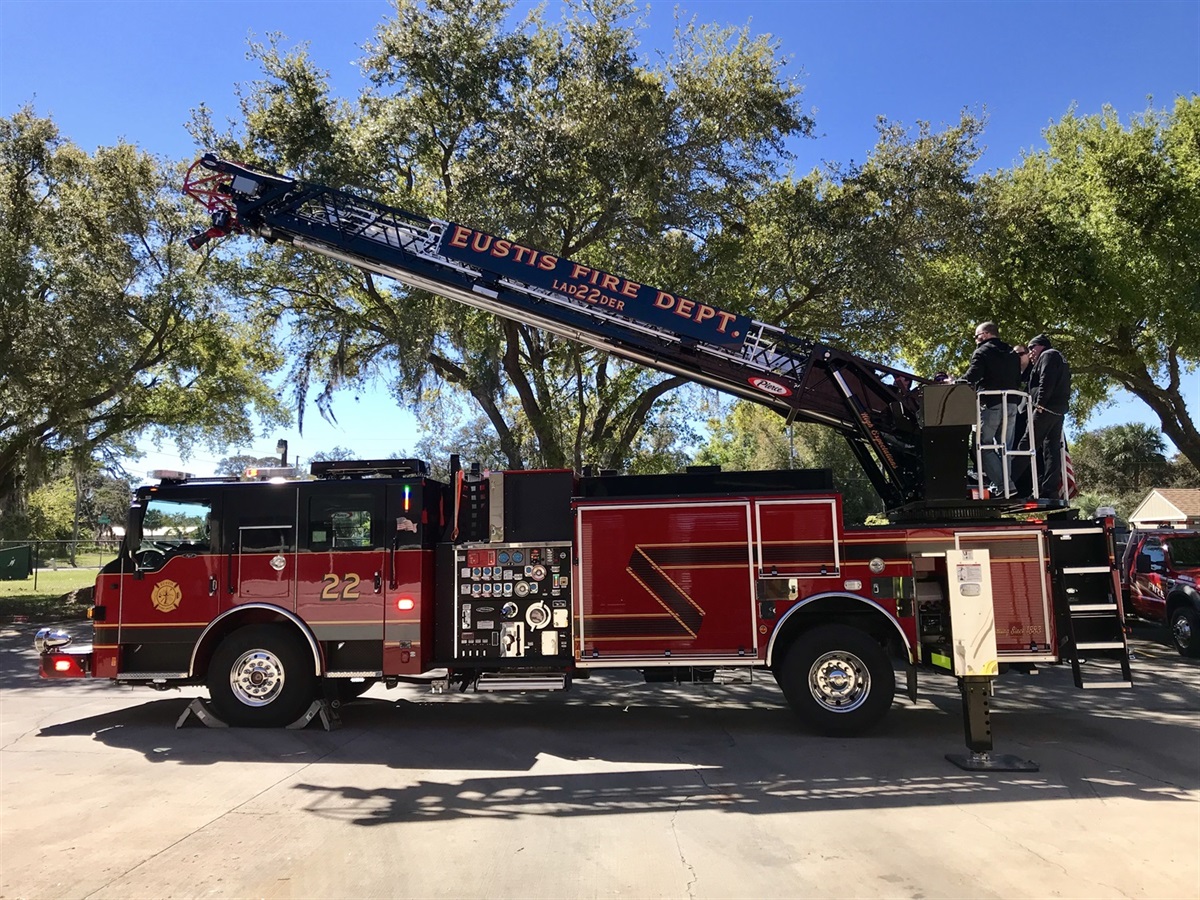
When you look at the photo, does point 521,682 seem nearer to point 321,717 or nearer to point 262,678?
point 321,717

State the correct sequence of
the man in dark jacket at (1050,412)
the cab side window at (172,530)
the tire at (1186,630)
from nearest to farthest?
the man in dark jacket at (1050,412)
the cab side window at (172,530)
the tire at (1186,630)

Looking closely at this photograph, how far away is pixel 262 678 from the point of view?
7996mm

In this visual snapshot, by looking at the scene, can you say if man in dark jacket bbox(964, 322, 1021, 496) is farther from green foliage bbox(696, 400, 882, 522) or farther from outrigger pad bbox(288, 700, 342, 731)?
green foliage bbox(696, 400, 882, 522)

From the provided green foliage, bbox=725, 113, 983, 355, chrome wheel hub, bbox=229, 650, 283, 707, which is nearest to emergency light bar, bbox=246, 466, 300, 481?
chrome wheel hub, bbox=229, 650, 283, 707

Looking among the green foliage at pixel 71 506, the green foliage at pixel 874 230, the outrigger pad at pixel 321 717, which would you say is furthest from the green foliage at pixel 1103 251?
the green foliage at pixel 71 506

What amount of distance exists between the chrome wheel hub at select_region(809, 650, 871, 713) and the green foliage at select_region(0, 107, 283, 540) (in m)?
14.0

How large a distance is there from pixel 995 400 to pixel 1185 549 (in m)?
7.89

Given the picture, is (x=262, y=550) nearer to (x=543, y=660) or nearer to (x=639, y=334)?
(x=543, y=660)

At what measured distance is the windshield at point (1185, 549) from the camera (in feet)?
43.1

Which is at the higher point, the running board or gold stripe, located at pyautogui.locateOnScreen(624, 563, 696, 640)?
gold stripe, located at pyautogui.locateOnScreen(624, 563, 696, 640)

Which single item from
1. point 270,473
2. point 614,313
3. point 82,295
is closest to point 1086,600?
point 614,313

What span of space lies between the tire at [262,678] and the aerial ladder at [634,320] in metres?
→ 4.26

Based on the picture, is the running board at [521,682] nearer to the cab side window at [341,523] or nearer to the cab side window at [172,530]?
the cab side window at [341,523]

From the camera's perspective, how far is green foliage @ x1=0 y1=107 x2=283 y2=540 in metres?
16.9
